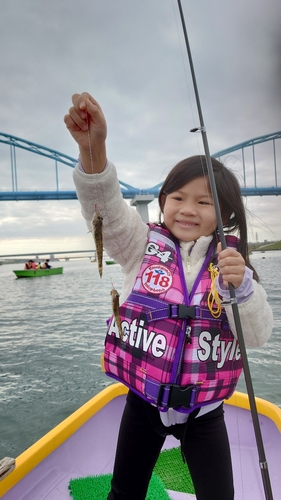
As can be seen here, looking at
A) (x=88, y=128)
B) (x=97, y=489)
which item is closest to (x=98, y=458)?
(x=97, y=489)

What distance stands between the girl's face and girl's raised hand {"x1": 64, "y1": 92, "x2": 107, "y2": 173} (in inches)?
17.2

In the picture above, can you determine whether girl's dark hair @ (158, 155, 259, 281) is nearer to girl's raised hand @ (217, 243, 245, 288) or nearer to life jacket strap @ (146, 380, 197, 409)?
girl's raised hand @ (217, 243, 245, 288)

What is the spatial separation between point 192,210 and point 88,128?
62 cm

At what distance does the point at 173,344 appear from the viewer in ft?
4.90

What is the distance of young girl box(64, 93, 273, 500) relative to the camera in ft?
4.54

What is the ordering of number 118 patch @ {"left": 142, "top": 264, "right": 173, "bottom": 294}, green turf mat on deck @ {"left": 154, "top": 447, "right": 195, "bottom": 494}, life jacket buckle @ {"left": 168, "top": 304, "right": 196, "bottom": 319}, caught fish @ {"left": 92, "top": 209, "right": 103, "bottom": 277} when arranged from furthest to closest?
green turf mat on deck @ {"left": 154, "top": 447, "right": 195, "bottom": 494}
number 118 patch @ {"left": 142, "top": 264, "right": 173, "bottom": 294}
life jacket buckle @ {"left": 168, "top": 304, "right": 196, "bottom": 319}
caught fish @ {"left": 92, "top": 209, "right": 103, "bottom": 277}

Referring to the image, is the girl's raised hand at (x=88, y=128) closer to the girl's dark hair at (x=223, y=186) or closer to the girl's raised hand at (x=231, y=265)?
the girl's dark hair at (x=223, y=186)

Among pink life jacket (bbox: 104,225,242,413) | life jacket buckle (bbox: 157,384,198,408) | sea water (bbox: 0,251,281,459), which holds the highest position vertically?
pink life jacket (bbox: 104,225,242,413)

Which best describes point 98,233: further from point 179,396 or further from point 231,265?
point 179,396

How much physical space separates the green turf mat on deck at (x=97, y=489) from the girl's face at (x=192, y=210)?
1.94 meters

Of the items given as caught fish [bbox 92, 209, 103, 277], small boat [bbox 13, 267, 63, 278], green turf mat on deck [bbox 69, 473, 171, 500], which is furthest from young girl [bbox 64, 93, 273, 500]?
small boat [bbox 13, 267, 63, 278]

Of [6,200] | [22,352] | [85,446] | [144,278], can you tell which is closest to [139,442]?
[144,278]

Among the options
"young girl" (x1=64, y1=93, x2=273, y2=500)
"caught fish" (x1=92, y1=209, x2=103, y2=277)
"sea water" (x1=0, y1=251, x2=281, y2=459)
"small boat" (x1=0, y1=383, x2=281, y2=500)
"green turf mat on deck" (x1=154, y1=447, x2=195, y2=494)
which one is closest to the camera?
"caught fish" (x1=92, y1=209, x2=103, y2=277)

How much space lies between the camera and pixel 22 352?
794 cm
